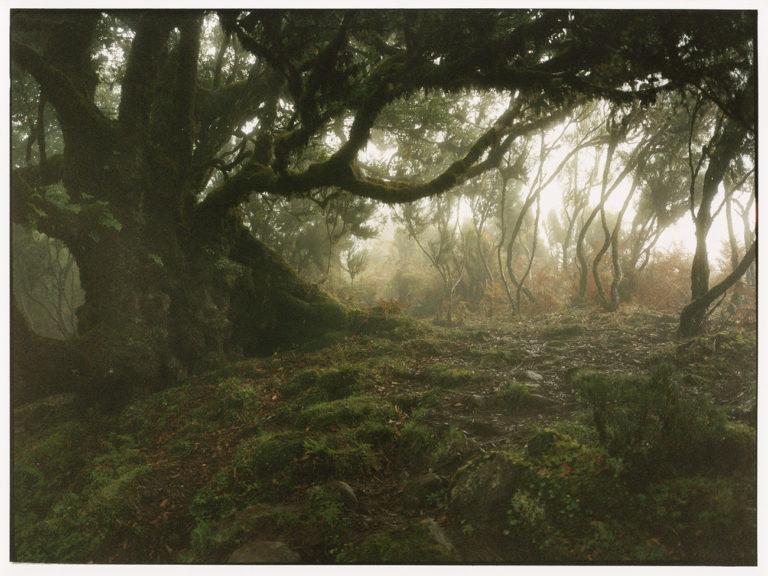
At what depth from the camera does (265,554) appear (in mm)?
3350

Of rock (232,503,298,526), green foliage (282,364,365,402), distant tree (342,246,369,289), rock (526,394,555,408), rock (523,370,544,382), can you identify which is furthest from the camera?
distant tree (342,246,369,289)

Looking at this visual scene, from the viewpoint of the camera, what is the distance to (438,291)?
21156mm

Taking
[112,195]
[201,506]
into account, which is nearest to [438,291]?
[112,195]

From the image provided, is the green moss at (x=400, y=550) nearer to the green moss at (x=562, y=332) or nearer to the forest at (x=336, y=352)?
the forest at (x=336, y=352)

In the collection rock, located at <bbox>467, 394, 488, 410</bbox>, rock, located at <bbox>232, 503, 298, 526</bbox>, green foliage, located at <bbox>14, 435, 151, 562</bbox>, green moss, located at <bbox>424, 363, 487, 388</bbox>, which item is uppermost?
green moss, located at <bbox>424, 363, 487, 388</bbox>

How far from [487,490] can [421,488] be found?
1.95 feet

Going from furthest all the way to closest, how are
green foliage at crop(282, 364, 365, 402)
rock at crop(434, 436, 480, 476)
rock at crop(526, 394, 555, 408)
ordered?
green foliage at crop(282, 364, 365, 402) < rock at crop(526, 394, 555, 408) < rock at crop(434, 436, 480, 476)

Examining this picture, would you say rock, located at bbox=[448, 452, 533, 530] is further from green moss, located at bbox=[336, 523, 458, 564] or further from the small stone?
the small stone

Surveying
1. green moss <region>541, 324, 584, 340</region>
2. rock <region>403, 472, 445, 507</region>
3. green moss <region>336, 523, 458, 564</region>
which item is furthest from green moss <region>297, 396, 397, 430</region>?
green moss <region>541, 324, 584, 340</region>

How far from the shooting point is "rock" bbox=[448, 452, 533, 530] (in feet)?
11.1

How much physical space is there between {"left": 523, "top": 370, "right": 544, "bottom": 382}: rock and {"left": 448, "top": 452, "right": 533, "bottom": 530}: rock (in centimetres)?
256

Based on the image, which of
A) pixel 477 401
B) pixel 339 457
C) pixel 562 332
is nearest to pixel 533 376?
pixel 477 401

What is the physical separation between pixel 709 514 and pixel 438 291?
716 inches

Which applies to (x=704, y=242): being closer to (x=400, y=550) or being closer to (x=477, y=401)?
(x=477, y=401)
